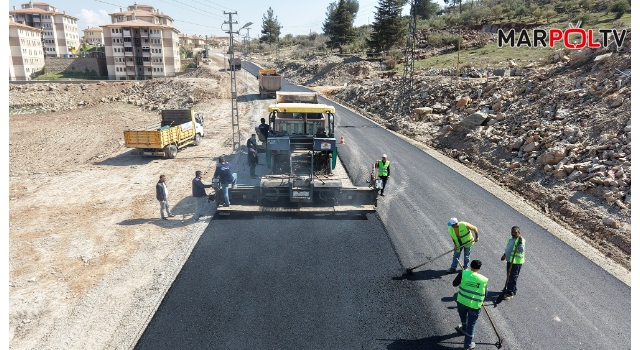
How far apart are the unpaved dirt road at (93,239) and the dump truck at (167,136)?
0.53m

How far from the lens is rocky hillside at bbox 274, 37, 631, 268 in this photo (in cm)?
1176

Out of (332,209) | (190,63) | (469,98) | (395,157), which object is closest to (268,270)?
(332,209)

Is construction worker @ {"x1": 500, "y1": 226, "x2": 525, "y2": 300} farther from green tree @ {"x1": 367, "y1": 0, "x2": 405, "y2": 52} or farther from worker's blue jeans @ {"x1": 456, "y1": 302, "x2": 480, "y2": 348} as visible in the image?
green tree @ {"x1": 367, "y1": 0, "x2": 405, "y2": 52}

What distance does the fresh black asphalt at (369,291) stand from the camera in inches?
266

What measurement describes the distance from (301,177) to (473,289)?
278 inches

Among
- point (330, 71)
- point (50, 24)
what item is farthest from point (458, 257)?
point (50, 24)

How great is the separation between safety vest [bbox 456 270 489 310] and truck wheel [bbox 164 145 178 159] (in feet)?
54.1

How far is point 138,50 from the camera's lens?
210ft

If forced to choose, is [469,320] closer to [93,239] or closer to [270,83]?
[93,239]

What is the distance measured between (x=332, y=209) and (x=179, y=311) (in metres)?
5.62

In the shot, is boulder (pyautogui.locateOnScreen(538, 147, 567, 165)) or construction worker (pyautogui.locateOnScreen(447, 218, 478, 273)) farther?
boulder (pyautogui.locateOnScreen(538, 147, 567, 165))

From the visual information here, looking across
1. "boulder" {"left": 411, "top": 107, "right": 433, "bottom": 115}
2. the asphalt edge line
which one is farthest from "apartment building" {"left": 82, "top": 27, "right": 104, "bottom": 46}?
the asphalt edge line

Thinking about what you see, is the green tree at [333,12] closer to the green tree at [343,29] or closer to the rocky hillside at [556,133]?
the green tree at [343,29]

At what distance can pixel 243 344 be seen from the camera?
256 inches
